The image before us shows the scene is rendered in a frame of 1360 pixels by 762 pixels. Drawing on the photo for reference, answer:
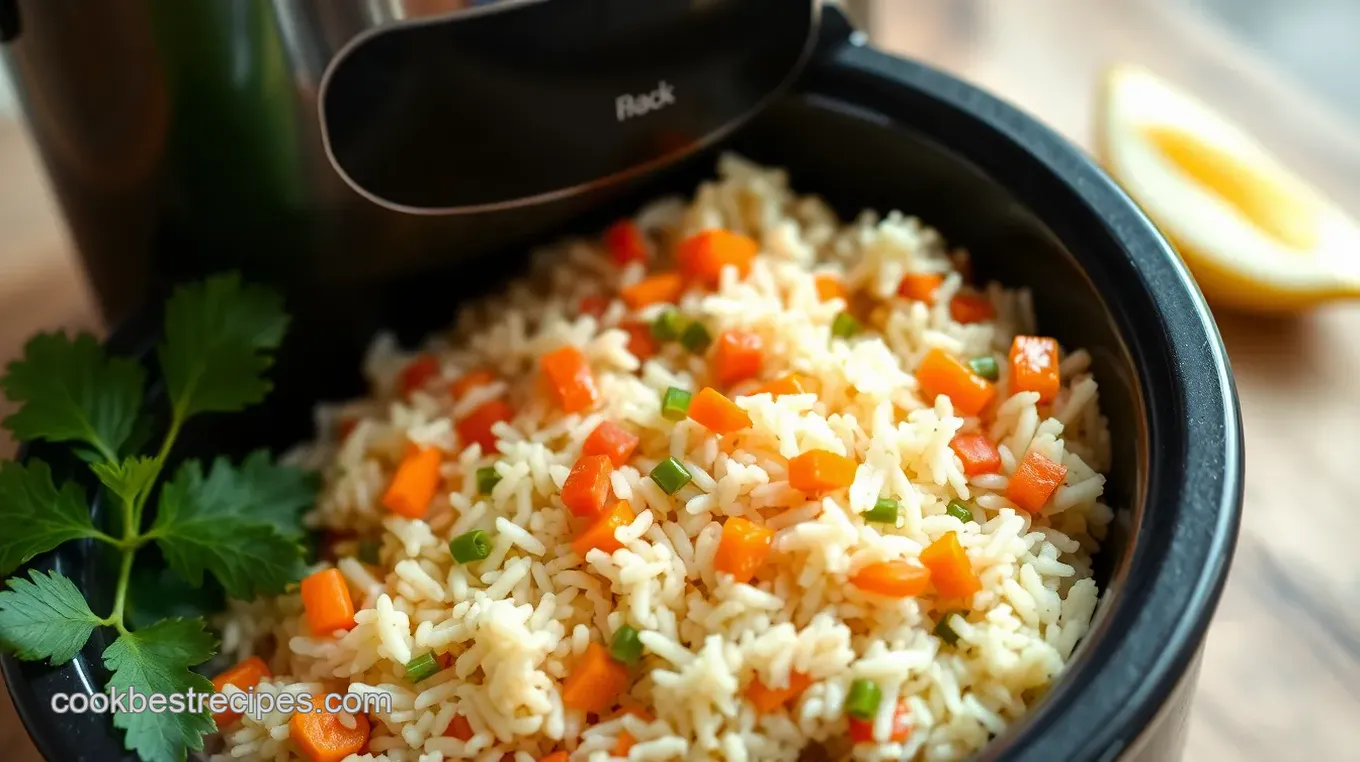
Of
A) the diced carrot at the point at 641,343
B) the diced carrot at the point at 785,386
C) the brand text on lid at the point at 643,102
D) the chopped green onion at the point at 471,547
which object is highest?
the brand text on lid at the point at 643,102

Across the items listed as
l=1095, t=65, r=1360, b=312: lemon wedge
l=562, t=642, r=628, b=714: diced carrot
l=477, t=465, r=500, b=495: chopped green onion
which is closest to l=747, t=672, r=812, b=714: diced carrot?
l=562, t=642, r=628, b=714: diced carrot

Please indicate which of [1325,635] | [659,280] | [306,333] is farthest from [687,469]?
[1325,635]

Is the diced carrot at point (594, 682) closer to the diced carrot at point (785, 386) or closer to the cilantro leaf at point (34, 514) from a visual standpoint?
the diced carrot at point (785, 386)

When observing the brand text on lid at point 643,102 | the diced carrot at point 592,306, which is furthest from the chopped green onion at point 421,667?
the brand text on lid at point 643,102

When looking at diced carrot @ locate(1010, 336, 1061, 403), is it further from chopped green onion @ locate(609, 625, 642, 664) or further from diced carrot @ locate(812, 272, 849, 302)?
chopped green onion @ locate(609, 625, 642, 664)

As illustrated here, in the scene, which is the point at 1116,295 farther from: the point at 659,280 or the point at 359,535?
the point at 359,535

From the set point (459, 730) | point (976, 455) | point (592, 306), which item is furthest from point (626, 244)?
point (459, 730)

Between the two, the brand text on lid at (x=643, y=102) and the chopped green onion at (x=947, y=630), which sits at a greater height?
the brand text on lid at (x=643, y=102)
